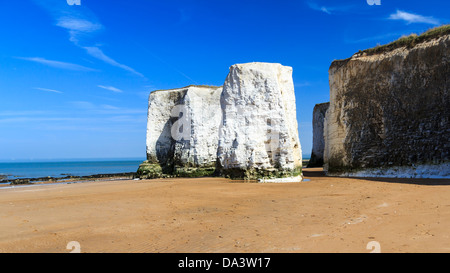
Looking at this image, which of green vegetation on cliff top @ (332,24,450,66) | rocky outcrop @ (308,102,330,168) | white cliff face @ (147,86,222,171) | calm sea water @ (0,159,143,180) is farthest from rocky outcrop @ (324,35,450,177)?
calm sea water @ (0,159,143,180)

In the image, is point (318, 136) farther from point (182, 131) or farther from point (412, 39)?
point (412, 39)

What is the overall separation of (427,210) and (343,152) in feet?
35.6

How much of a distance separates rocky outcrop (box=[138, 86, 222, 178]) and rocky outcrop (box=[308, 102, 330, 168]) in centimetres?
1277

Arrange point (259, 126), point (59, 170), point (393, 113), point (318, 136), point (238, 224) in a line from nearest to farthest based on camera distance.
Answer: point (238, 224) → point (393, 113) → point (259, 126) → point (318, 136) → point (59, 170)

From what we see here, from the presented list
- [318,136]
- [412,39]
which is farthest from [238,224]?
[318,136]

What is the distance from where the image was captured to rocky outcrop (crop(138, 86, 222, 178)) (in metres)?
23.6

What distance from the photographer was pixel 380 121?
1477cm

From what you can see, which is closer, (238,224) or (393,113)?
(238,224)

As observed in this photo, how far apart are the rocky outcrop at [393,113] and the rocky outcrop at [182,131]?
958 centimetres

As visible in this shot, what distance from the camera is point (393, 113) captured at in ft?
46.9

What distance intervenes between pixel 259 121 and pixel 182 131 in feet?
36.4

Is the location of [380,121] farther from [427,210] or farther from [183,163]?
[183,163]

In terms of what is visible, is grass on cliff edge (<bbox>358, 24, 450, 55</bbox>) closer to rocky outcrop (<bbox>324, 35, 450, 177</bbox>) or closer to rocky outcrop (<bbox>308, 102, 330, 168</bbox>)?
rocky outcrop (<bbox>324, 35, 450, 177</bbox>)

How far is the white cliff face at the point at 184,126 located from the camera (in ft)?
77.8
